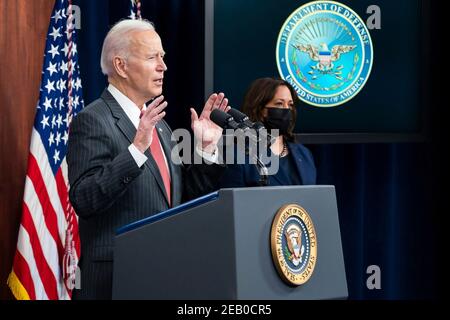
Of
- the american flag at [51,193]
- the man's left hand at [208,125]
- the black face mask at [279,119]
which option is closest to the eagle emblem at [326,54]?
the black face mask at [279,119]

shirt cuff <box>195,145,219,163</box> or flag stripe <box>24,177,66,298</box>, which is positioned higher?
shirt cuff <box>195,145,219,163</box>

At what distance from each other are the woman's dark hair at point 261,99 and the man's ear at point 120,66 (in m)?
0.98

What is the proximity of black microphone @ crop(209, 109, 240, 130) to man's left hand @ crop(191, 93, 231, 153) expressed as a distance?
0.18 metres

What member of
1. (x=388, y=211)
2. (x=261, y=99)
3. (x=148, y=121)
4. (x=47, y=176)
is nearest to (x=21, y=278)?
(x=47, y=176)

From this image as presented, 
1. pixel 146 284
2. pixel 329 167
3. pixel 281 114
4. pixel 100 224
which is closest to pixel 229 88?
pixel 281 114

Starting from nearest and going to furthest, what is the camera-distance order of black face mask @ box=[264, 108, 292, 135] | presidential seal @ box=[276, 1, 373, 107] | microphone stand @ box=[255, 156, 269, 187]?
1. microphone stand @ box=[255, 156, 269, 187]
2. black face mask @ box=[264, 108, 292, 135]
3. presidential seal @ box=[276, 1, 373, 107]

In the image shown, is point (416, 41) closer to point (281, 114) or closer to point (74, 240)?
point (281, 114)

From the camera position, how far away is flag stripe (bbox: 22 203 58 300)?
9.48 ft

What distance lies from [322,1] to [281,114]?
34.2 inches

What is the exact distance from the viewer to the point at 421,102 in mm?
3605

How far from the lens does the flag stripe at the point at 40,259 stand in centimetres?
289

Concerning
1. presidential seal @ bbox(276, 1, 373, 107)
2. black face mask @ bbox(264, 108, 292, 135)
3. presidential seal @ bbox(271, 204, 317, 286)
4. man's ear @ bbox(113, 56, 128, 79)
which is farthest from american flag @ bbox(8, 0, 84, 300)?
presidential seal @ bbox(271, 204, 317, 286)

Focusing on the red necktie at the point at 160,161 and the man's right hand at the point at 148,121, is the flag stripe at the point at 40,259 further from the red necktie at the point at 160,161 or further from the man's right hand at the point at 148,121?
the man's right hand at the point at 148,121

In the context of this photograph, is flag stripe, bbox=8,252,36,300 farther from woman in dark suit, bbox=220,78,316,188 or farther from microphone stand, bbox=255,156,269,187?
microphone stand, bbox=255,156,269,187
